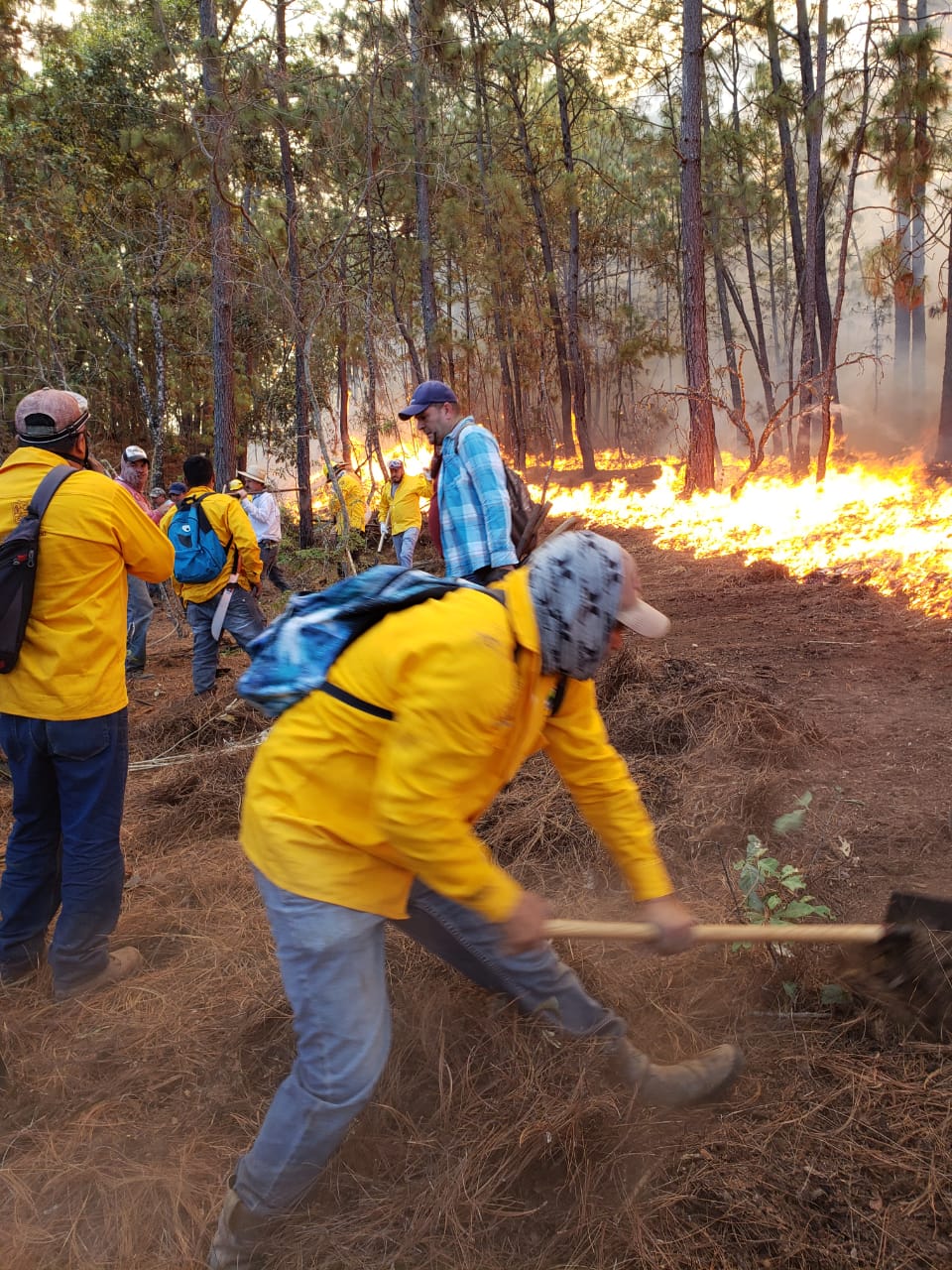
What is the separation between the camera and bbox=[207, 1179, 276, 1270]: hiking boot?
2029 millimetres

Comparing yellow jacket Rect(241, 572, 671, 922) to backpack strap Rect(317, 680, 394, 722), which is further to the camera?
backpack strap Rect(317, 680, 394, 722)

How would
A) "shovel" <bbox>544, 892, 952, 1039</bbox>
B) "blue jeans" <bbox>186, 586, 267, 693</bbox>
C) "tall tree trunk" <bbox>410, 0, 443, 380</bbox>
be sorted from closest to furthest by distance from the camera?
"shovel" <bbox>544, 892, 952, 1039</bbox> → "blue jeans" <bbox>186, 586, 267, 693</bbox> → "tall tree trunk" <bbox>410, 0, 443, 380</bbox>

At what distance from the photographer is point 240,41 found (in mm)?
12969

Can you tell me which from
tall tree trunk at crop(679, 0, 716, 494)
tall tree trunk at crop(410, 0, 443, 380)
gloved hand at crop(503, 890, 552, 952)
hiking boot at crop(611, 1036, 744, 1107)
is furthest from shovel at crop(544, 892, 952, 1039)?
tall tree trunk at crop(410, 0, 443, 380)

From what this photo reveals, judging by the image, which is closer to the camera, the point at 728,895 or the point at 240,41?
the point at 728,895

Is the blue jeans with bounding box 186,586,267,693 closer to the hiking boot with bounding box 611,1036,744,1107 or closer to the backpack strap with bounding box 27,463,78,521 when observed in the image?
the backpack strap with bounding box 27,463,78,521

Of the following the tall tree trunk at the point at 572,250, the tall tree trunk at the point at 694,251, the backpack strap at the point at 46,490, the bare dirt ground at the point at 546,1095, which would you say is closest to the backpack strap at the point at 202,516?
the bare dirt ground at the point at 546,1095

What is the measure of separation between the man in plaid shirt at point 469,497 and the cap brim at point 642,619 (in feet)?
8.22

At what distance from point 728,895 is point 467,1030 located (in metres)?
1.32

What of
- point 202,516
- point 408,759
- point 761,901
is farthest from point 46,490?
point 202,516

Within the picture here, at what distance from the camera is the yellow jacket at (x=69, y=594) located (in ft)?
10.1

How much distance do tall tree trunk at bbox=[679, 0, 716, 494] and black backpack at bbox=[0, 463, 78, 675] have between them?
11.6 m

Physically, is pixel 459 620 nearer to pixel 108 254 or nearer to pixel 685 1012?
pixel 685 1012

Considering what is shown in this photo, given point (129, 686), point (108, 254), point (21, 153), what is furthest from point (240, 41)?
point (129, 686)
